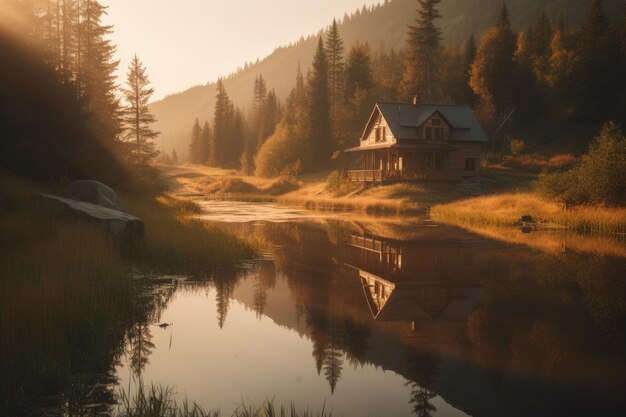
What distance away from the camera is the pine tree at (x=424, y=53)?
64062 millimetres

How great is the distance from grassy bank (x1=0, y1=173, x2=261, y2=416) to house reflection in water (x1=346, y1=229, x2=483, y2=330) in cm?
460

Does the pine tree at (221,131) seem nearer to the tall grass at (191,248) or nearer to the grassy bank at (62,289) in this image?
the tall grass at (191,248)

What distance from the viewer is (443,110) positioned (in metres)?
53.1

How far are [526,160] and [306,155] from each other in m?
30.7

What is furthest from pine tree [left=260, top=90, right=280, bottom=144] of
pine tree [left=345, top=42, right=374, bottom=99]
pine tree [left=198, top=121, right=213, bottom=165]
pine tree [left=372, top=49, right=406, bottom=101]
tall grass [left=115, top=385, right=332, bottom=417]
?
tall grass [left=115, top=385, right=332, bottom=417]

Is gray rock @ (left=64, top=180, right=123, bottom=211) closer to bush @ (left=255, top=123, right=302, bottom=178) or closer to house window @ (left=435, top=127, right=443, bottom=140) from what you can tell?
house window @ (left=435, top=127, right=443, bottom=140)

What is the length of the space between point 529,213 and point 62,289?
26770 mm

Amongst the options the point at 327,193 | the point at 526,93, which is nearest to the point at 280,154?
the point at 327,193

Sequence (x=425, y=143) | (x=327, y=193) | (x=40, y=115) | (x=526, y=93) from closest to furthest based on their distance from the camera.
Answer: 1. (x=40, y=115)
2. (x=425, y=143)
3. (x=327, y=193)
4. (x=526, y=93)

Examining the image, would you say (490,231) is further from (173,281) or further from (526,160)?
(526,160)

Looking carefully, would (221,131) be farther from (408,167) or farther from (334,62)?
(408,167)

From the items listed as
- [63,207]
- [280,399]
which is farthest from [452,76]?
[280,399]

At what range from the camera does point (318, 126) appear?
75.1 m

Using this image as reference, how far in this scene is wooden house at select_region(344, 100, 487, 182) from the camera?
159 feet
